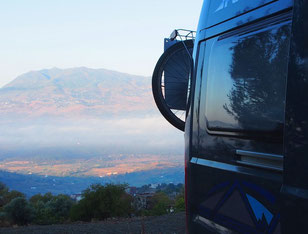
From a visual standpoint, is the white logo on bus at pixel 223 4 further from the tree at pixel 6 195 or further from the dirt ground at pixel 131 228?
the tree at pixel 6 195

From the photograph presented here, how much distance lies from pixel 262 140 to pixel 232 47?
2.22ft

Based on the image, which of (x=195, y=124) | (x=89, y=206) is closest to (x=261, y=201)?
(x=195, y=124)

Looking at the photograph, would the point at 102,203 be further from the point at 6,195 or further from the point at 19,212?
the point at 6,195

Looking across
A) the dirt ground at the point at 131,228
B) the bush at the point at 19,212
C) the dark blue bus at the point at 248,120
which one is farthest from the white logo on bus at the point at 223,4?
the bush at the point at 19,212

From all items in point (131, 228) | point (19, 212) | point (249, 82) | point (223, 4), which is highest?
point (223, 4)

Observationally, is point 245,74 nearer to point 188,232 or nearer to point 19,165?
point 188,232

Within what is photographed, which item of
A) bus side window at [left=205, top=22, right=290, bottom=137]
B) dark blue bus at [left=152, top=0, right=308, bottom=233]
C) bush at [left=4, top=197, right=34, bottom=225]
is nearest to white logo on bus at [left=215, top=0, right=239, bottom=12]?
dark blue bus at [left=152, top=0, right=308, bottom=233]

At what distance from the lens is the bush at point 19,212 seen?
1461cm

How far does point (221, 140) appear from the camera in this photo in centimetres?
231

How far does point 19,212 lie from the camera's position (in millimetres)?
15078

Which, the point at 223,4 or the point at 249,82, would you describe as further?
the point at 223,4

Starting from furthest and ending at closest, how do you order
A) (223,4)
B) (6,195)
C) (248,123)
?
1. (6,195)
2. (223,4)
3. (248,123)

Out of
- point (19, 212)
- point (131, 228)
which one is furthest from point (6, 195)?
point (131, 228)

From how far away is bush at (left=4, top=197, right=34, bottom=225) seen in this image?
14.6m
